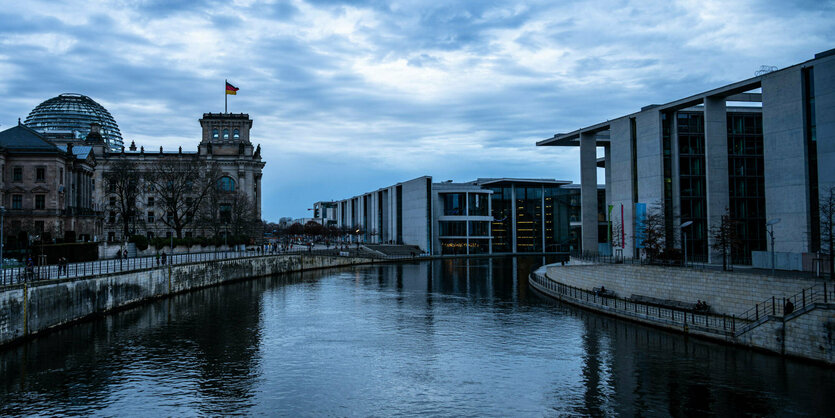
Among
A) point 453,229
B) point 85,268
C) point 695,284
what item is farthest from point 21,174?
point 453,229

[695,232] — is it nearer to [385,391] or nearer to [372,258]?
[385,391]

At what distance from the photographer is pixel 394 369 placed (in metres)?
31.1

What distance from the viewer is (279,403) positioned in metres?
25.5

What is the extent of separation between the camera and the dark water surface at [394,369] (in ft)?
82.0

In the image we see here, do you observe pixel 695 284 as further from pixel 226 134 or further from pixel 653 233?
pixel 226 134

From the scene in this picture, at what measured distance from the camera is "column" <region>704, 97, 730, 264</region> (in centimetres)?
5684

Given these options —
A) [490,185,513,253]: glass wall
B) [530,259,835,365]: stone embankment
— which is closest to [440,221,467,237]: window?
[490,185,513,253]: glass wall

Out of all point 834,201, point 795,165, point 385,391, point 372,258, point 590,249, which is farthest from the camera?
point 372,258

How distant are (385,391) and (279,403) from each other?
5.09m

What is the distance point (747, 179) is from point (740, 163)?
208 cm

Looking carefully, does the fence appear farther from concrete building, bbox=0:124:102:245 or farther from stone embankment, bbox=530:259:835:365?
stone embankment, bbox=530:259:835:365

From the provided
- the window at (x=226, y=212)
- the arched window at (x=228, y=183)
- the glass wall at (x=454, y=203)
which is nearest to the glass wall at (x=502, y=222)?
the glass wall at (x=454, y=203)

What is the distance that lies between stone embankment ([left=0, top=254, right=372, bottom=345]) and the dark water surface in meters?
1.37

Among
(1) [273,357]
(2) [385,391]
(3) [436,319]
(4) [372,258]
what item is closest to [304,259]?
(4) [372,258]
